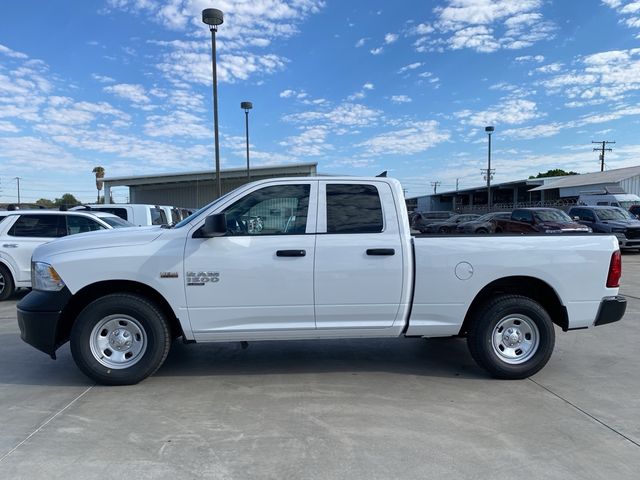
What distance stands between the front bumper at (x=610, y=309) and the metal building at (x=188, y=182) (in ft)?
85.6

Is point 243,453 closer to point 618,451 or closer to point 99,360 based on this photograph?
point 99,360

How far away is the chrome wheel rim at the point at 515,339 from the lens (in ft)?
16.1

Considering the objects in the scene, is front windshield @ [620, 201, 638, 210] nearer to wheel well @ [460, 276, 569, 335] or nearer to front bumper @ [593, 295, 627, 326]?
front bumper @ [593, 295, 627, 326]

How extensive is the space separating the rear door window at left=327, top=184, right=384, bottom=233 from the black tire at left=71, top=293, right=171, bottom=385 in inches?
74.4

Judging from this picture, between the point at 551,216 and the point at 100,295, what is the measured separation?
17617 mm

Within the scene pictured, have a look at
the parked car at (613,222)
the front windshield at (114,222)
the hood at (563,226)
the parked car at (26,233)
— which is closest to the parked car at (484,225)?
the parked car at (613,222)

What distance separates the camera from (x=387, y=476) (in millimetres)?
A: 3137

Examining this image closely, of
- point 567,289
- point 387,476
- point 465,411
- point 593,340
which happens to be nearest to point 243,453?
point 387,476

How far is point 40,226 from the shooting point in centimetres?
1006

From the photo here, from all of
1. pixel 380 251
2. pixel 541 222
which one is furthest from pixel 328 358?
pixel 541 222

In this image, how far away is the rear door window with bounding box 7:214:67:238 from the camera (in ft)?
32.6

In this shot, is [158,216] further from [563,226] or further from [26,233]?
[563,226]

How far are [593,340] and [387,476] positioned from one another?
459 cm

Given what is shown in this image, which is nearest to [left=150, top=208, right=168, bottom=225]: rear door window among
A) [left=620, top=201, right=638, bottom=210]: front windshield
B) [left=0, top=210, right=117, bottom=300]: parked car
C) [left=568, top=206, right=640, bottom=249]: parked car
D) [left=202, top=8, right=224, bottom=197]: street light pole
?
[left=202, top=8, right=224, bottom=197]: street light pole
